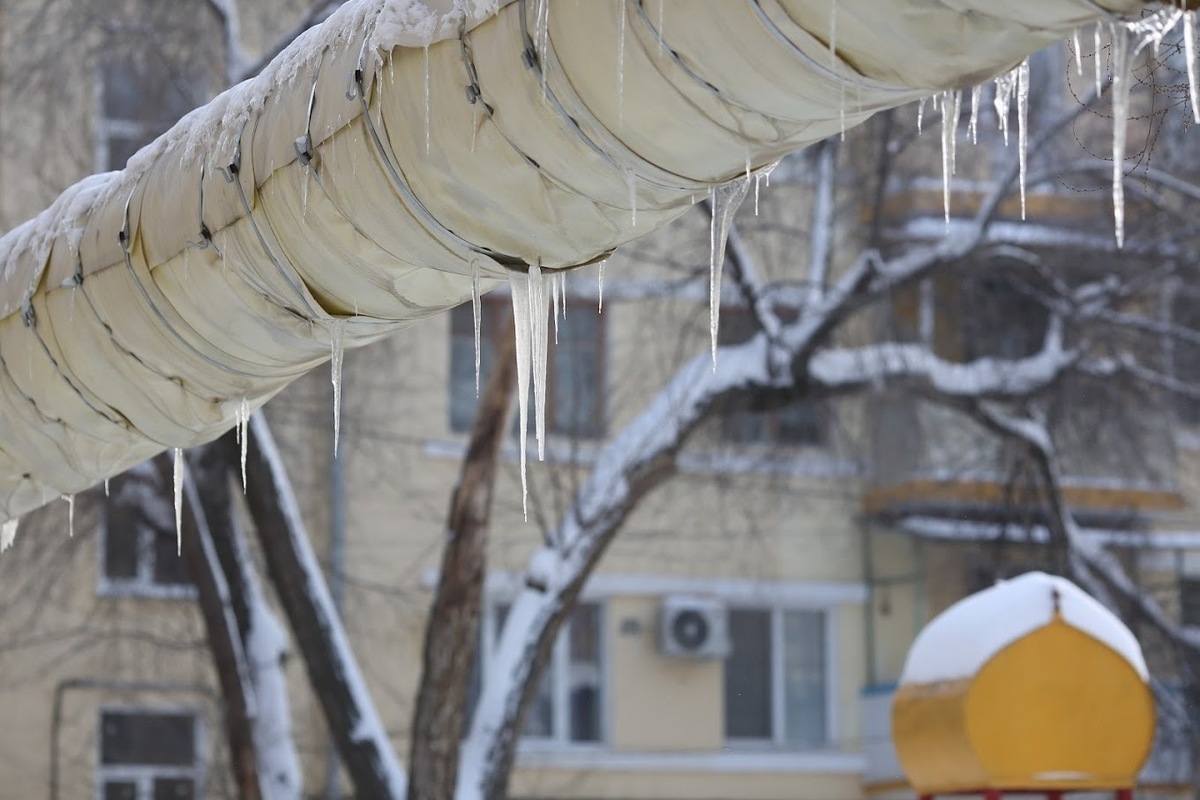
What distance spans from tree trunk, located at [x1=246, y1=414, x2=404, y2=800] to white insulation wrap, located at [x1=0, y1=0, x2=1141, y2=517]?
5.59 meters

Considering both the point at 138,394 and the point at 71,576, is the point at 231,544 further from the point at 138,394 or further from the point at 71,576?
the point at 138,394

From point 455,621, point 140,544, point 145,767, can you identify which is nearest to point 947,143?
point 455,621

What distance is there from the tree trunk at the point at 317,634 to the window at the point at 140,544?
5.62 ft

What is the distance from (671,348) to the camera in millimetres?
15344

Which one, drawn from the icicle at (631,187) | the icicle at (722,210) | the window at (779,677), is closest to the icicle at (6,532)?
the icicle at (722,210)

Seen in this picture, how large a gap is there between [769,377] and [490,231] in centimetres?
824

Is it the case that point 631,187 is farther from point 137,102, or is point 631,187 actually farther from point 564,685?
point 564,685

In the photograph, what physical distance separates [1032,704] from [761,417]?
483 inches

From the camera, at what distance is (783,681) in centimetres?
2053

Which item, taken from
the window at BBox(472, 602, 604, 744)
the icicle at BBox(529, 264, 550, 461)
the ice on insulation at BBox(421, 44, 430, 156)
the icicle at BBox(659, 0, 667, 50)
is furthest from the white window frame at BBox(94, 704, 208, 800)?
the icicle at BBox(659, 0, 667, 50)

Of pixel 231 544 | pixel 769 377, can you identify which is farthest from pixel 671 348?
pixel 231 544

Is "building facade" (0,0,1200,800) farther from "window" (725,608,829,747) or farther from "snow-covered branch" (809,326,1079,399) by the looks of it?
"snow-covered branch" (809,326,1079,399)

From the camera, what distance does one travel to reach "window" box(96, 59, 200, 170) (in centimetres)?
1276

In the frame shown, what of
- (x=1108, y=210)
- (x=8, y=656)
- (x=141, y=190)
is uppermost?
(x=1108, y=210)
